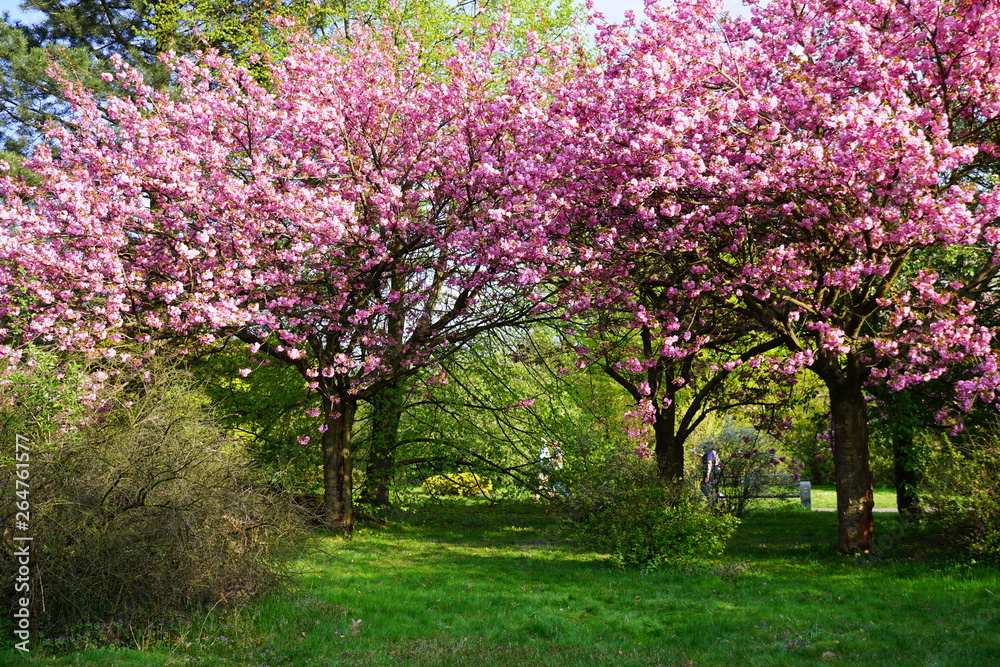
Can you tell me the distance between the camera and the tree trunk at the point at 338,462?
1639 centimetres

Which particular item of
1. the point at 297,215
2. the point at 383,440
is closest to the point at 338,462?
the point at 383,440

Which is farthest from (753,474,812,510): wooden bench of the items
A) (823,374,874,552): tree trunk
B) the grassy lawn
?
(823,374,874,552): tree trunk

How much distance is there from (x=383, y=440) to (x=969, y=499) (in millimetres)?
11796

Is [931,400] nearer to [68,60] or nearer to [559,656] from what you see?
[559,656]

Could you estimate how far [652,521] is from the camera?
12.7 m

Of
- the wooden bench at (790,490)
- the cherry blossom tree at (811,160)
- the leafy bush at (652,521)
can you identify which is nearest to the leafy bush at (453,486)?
the leafy bush at (652,521)

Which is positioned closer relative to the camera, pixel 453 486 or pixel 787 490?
pixel 453 486

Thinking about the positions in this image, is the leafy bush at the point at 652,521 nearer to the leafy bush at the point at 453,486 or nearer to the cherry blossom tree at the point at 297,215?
the cherry blossom tree at the point at 297,215

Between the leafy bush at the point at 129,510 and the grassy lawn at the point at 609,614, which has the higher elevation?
the leafy bush at the point at 129,510

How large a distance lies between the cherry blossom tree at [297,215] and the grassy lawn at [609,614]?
4592mm

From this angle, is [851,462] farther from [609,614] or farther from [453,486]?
[453,486]

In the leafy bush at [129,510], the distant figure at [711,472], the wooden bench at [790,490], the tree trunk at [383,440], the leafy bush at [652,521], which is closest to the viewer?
the leafy bush at [129,510]

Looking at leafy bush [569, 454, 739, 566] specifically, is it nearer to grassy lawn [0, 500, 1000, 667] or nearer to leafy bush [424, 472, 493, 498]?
grassy lawn [0, 500, 1000, 667]

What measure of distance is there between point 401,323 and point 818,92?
9.35 m
